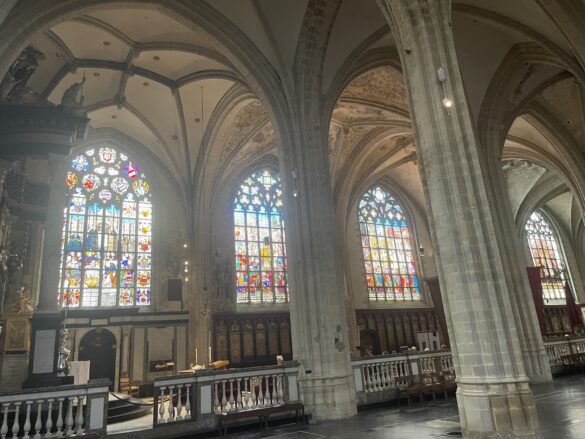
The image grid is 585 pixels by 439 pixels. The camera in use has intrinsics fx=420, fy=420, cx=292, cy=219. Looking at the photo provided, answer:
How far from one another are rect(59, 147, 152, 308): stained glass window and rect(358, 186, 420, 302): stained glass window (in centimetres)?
1100

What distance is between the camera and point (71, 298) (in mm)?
15273

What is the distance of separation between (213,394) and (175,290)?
9.61 m

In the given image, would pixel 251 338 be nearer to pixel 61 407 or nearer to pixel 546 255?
pixel 61 407

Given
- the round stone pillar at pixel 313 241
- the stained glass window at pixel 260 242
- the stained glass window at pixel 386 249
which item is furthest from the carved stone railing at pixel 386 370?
the stained glass window at pixel 386 249

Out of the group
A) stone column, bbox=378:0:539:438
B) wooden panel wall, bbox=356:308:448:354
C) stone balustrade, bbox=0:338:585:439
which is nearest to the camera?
stone column, bbox=378:0:539:438

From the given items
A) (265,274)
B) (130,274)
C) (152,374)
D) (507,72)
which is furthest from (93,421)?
(507,72)

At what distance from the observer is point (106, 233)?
16.6 meters

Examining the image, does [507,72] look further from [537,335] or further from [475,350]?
[475,350]

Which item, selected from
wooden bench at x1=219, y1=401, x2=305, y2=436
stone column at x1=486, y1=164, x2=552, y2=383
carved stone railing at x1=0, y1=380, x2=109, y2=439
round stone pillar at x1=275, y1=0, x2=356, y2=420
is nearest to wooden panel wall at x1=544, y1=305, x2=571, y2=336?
stone column at x1=486, y1=164, x2=552, y2=383

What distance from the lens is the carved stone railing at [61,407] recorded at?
20.3 feet

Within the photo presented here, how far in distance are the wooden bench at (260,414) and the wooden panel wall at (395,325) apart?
11.9 m

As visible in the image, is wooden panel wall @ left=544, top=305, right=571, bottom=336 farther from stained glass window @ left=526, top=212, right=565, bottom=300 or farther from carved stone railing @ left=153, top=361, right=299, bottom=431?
carved stone railing @ left=153, top=361, right=299, bottom=431

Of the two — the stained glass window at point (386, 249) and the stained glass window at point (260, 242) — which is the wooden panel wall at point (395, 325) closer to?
the stained glass window at point (386, 249)

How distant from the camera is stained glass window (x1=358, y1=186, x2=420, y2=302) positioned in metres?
21.9
